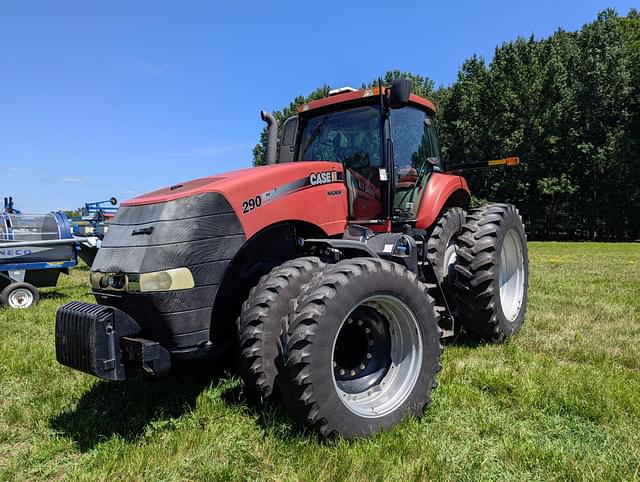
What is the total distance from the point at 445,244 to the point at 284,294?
227 cm

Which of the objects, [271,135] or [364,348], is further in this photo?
[271,135]

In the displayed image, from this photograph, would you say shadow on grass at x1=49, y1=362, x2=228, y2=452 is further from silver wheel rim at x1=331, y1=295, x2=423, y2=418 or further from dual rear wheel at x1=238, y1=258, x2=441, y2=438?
silver wheel rim at x1=331, y1=295, x2=423, y2=418

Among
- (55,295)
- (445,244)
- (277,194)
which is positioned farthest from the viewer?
(55,295)

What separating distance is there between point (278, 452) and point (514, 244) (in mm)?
3886

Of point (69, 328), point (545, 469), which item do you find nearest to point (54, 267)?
point (69, 328)

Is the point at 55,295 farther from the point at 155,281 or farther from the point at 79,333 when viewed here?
the point at 155,281

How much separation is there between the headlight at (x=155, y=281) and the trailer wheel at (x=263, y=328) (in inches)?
16.5

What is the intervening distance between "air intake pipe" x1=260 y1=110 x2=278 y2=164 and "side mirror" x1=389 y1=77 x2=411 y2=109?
1.15 m

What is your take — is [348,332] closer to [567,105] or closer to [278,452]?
[278,452]

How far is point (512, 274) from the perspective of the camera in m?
5.56

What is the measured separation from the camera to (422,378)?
10.5 ft

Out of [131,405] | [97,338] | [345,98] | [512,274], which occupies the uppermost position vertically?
[345,98]

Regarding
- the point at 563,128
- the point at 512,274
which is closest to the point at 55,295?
the point at 512,274

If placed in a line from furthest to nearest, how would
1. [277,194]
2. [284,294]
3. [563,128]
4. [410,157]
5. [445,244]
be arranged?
[563,128] → [410,157] → [445,244] → [277,194] → [284,294]
